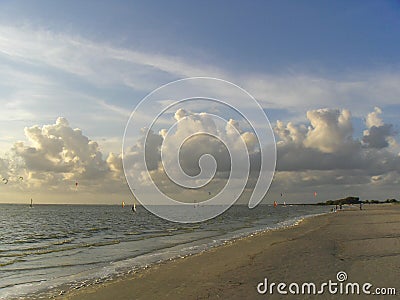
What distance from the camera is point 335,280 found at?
42.2ft

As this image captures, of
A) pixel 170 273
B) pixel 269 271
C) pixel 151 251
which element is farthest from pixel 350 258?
pixel 151 251

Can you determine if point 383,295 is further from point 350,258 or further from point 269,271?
point 350,258

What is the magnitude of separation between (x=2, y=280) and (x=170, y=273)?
304 inches

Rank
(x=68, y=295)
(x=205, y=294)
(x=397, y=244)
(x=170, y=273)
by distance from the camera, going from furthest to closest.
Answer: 1. (x=397, y=244)
2. (x=170, y=273)
3. (x=68, y=295)
4. (x=205, y=294)

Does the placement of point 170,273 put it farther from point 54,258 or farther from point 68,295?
point 54,258

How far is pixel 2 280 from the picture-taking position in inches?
684

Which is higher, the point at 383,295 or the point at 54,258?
the point at 383,295

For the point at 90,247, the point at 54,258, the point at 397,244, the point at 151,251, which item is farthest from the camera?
the point at 90,247

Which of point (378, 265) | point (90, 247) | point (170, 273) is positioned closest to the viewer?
point (378, 265)

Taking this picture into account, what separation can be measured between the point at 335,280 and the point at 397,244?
10882 mm

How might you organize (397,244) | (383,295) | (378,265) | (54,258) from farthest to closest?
1. (54,258)
2. (397,244)
3. (378,265)
4. (383,295)

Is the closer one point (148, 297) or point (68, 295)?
point (148, 297)

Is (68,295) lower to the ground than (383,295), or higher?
Answer: lower

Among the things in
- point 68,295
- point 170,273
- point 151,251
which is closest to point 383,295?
point 170,273
